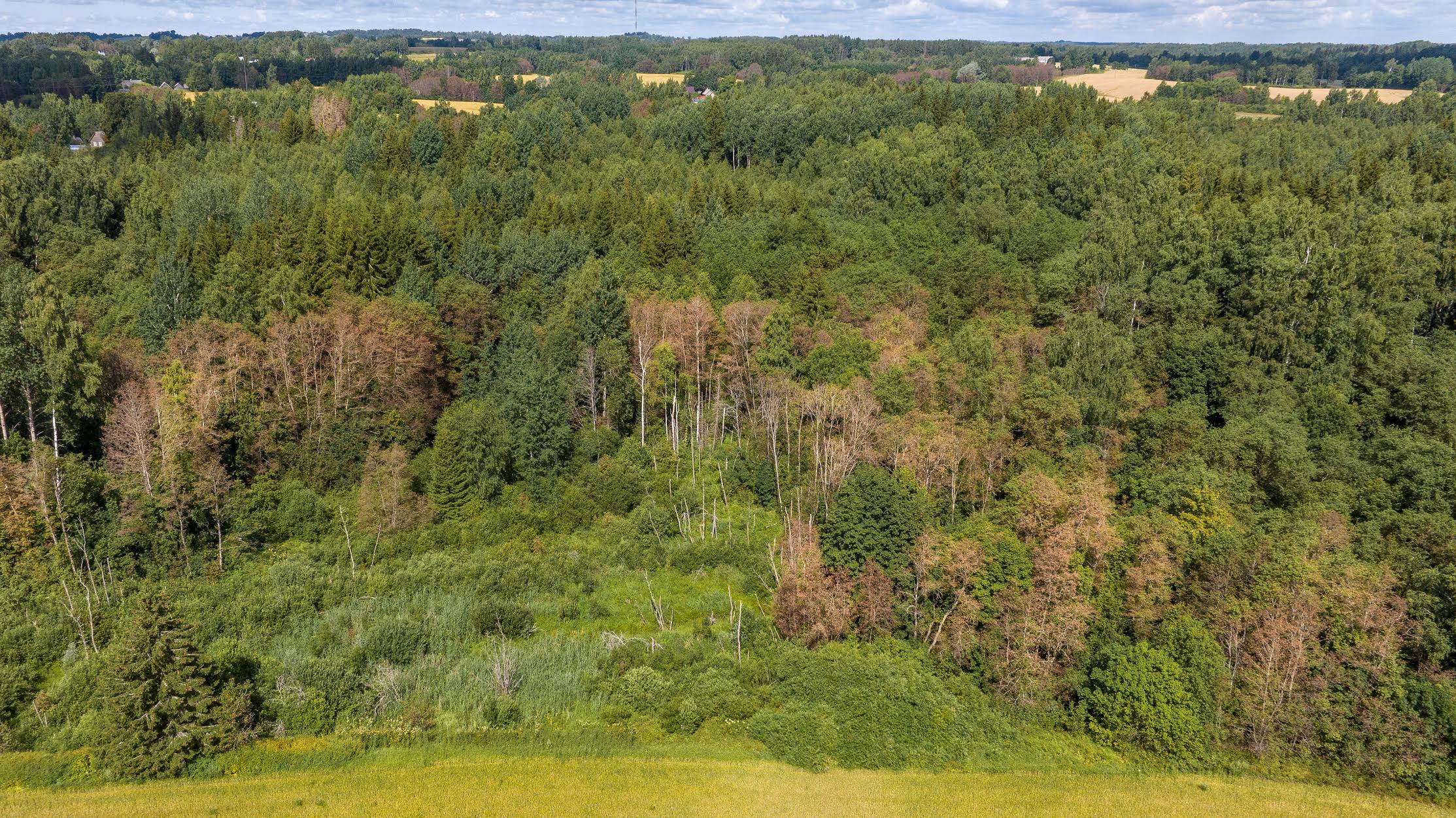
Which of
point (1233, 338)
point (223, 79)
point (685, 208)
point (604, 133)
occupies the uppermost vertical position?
point (223, 79)

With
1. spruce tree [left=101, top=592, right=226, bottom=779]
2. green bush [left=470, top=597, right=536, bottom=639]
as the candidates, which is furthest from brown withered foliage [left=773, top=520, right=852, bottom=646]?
spruce tree [left=101, top=592, right=226, bottom=779]

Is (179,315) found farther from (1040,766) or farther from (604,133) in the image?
(604,133)

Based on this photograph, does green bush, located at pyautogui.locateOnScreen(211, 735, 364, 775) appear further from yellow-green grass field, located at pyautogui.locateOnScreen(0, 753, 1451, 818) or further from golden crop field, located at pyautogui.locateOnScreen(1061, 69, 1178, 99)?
golden crop field, located at pyautogui.locateOnScreen(1061, 69, 1178, 99)

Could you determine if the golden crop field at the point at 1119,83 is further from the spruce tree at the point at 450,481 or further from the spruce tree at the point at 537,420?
the spruce tree at the point at 450,481

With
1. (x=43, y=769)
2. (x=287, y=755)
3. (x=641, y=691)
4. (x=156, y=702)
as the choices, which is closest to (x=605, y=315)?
(x=641, y=691)

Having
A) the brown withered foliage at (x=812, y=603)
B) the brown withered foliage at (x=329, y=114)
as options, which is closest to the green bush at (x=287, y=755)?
the brown withered foliage at (x=812, y=603)

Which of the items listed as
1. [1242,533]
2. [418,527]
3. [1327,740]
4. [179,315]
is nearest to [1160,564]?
[1242,533]
